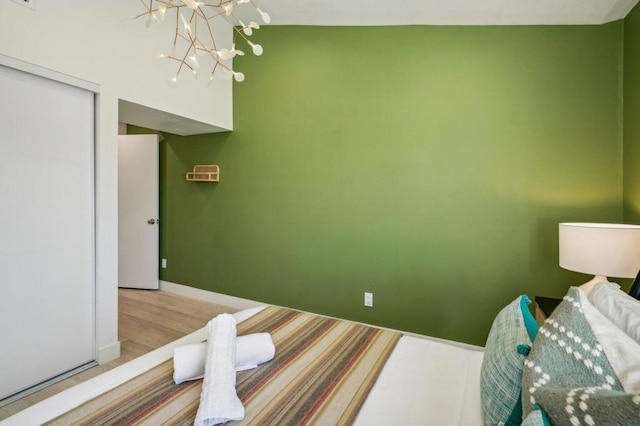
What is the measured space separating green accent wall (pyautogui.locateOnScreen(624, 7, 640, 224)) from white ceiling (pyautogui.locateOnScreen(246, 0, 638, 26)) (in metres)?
0.16

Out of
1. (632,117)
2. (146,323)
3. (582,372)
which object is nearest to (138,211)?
(146,323)

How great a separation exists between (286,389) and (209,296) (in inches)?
111

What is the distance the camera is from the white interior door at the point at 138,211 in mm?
4020

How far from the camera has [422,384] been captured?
1.26 meters

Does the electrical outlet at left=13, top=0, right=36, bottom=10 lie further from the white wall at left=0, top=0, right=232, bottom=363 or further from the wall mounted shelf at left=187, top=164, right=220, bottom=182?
the wall mounted shelf at left=187, top=164, right=220, bottom=182

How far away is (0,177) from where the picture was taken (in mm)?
1871

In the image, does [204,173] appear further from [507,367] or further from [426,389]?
[507,367]

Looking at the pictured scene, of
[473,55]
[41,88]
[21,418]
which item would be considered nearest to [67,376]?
[21,418]

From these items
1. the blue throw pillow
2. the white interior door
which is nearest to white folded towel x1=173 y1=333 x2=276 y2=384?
the blue throw pillow

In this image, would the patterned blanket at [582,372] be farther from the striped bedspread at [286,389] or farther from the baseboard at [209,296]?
the baseboard at [209,296]

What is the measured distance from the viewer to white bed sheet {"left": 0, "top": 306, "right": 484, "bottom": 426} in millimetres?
1064

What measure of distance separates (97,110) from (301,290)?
227 centimetres

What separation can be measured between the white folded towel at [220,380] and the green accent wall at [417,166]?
5.84 feet

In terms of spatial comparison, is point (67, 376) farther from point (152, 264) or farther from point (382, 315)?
point (382, 315)
